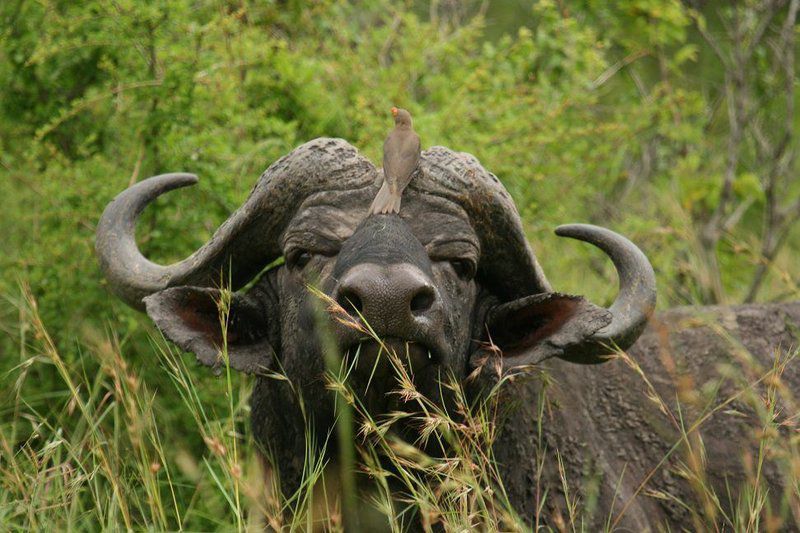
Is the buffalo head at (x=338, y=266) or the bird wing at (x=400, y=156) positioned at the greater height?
the bird wing at (x=400, y=156)

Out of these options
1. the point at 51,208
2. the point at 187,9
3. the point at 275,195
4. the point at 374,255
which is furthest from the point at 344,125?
the point at 374,255

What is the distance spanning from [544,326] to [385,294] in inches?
37.6

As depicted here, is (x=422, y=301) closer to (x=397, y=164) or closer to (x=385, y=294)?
(x=385, y=294)

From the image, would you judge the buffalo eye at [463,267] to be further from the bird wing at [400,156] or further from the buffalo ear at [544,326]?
the bird wing at [400,156]

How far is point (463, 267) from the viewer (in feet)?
13.0

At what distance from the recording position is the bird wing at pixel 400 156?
3.88 metres

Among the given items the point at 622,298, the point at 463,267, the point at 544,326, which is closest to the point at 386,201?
the point at 463,267

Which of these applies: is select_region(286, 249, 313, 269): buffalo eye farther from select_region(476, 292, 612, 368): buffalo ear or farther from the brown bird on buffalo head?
select_region(476, 292, 612, 368): buffalo ear

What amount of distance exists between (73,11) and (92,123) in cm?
76

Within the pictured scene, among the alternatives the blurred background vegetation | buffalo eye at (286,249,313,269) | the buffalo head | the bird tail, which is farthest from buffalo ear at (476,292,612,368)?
the blurred background vegetation

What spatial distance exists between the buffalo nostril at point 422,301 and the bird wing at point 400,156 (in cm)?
65

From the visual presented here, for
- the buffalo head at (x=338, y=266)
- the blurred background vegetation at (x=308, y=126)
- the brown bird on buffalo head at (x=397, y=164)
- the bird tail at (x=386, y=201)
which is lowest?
the blurred background vegetation at (x=308, y=126)

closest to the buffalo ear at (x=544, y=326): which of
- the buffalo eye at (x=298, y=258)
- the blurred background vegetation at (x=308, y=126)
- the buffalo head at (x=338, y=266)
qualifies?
the buffalo head at (x=338, y=266)

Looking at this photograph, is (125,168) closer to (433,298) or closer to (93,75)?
(93,75)
